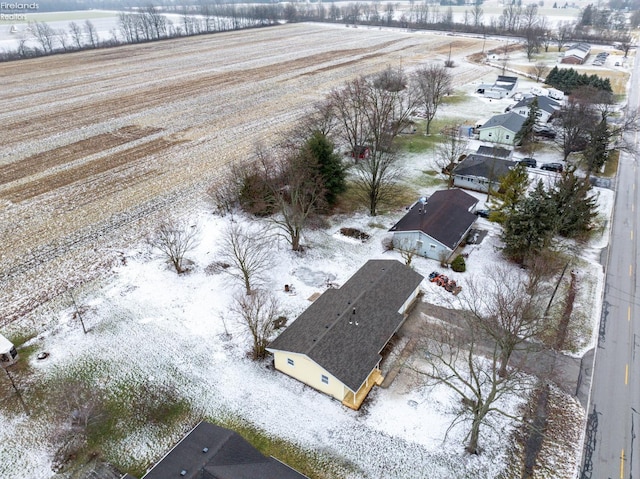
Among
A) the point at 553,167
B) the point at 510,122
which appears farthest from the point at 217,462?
the point at 510,122

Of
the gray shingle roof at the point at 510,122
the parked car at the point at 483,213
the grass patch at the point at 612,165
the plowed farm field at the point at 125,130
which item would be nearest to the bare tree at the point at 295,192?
the plowed farm field at the point at 125,130

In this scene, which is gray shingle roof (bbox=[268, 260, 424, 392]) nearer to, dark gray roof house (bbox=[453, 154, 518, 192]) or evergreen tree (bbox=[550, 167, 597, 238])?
evergreen tree (bbox=[550, 167, 597, 238])

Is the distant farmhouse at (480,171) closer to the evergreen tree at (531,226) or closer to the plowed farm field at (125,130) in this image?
the evergreen tree at (531,226)

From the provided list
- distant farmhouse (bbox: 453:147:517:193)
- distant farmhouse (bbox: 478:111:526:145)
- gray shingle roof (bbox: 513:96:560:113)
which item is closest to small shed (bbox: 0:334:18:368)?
distant farmhouse (bbox: 453:147:517:193)

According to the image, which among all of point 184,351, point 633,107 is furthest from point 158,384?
point 633,107


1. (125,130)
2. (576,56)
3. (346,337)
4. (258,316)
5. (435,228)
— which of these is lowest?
(258,316)

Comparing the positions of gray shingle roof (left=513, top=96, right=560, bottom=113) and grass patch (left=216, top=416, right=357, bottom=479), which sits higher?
gray shingle roof (left=513, top=96, right=560, bottom=113)

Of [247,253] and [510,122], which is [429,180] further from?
[247,253]
